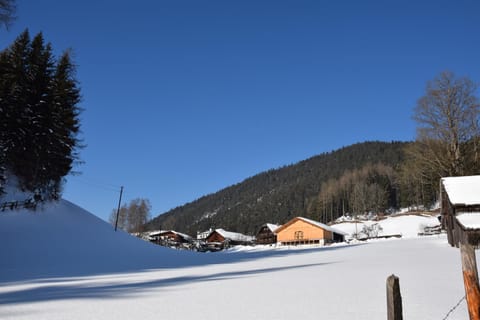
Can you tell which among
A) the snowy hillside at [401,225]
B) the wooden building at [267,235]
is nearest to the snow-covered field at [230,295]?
the snowy hillside at [401,225]

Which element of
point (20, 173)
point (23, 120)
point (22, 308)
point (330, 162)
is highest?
point (330, 162)

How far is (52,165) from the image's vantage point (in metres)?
31.1

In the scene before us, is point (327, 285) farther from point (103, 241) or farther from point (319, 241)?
point (319, 241)

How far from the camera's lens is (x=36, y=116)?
28.6 m

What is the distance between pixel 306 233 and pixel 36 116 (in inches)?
2238

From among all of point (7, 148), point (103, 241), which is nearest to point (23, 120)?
point (7, 148)

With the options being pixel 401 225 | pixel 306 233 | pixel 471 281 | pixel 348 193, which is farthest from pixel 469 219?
pixel 348 193

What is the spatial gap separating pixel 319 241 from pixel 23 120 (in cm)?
5739

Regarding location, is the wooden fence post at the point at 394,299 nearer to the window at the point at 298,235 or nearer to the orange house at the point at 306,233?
the orange house at the point at 306,233

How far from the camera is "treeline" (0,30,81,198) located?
88.3 feet

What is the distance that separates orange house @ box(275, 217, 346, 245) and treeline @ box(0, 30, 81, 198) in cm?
5138

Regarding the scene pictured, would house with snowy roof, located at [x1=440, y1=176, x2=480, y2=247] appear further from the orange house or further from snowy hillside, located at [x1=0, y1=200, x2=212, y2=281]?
the orange house

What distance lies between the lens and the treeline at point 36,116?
26906 mm

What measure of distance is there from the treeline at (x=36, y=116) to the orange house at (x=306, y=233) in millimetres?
51378
